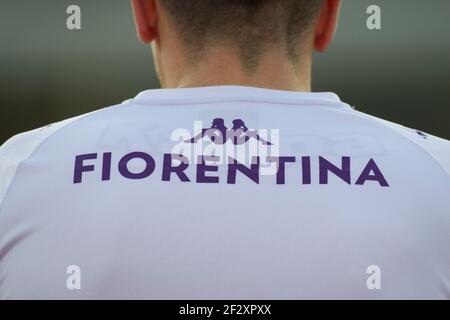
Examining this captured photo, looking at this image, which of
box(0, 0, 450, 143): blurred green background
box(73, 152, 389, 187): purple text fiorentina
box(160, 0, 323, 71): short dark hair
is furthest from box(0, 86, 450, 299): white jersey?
box(0, 0, 450, 143): blurred green background

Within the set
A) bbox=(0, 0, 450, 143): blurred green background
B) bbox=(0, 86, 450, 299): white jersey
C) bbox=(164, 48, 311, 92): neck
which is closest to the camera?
bbox=(0, 86, 450, 299): white jersey

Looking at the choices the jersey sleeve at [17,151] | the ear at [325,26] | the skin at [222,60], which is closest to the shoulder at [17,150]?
the jersey sleeve at [17,151]

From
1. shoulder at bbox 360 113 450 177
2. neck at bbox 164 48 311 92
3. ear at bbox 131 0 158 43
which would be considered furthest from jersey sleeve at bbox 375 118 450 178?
ear at bbox 131 0 158 43

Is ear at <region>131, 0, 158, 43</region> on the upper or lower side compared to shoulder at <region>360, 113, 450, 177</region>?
upper

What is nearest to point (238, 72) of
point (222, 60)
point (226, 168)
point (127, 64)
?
point (222, 60)

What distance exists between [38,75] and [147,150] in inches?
206

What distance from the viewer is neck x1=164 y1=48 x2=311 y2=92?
0.98 m

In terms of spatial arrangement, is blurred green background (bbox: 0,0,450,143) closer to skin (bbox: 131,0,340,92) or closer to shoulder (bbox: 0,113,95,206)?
skin (bbox: 131,0,340,92)

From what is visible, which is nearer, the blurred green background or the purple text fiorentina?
the purple text fiorentina

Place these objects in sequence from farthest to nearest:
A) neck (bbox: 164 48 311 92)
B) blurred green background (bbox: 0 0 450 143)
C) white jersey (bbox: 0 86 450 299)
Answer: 1. blurred green background (bbox: 0 0 450 143)
2. neck (bbox: 164 48 311 92)
3. white jersey (bbox: 0 86 450 299)

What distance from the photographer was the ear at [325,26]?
1081mm

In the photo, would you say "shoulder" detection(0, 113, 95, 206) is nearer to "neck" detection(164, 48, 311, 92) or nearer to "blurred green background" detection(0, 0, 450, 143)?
"neck" detection(164, 48, 311, 92)

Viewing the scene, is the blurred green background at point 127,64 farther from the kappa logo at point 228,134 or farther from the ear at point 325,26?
the kappa logo at point 228,134
